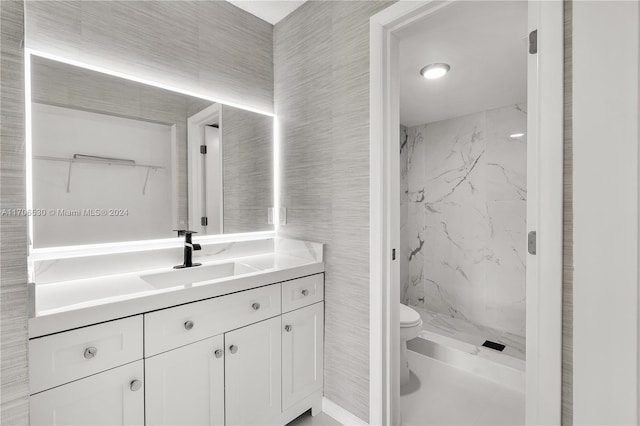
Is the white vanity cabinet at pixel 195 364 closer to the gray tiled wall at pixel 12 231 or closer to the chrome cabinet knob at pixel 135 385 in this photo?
the chrome cabinet knob at pixel 135 385

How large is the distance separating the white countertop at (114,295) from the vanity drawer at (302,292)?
47 mm

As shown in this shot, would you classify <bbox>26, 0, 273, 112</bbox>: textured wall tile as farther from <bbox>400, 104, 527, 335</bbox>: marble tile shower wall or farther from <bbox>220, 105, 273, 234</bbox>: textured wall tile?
<bbox>400, 104, 527, 335</bbox>: marble tile shower wall

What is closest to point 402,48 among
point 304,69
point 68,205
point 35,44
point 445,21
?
point 445,21

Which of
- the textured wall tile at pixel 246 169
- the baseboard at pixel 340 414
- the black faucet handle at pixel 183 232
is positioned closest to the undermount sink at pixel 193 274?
the black faucet handle at pixel 183 232

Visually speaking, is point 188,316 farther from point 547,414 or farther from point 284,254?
point 547,414

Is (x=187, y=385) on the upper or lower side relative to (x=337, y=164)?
lower

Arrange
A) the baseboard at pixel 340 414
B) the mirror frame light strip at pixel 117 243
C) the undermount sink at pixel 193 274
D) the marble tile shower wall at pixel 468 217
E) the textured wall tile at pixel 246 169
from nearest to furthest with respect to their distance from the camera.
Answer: the mirror frame light strip at pixel 117 243 < the undermount sink at pixel 193 274 < the baseboard at pixel 340 414 < the textured wall tile at pixel 246 169 < the marble tile shower wall at pixel 468 217

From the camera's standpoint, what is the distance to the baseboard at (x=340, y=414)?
159 centimetres

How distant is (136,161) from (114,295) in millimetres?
770

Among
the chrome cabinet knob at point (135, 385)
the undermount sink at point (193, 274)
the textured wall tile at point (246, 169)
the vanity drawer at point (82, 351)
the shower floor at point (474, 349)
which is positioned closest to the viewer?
the vanity drawer at point (82, 351)

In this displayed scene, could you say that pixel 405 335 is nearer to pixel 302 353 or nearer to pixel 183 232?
pixel 302 353

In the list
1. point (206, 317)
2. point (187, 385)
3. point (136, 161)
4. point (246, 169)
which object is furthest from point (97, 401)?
point (246, 169)

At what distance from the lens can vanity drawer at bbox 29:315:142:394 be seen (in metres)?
0.91

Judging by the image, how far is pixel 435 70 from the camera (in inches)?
82.0
